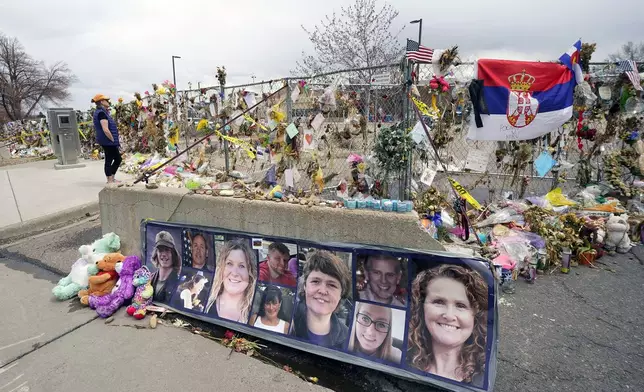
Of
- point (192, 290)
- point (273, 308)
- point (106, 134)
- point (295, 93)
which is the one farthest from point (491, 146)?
point (106, 134)

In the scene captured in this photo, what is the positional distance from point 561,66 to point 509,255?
2.68 meters

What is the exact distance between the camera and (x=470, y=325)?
2.16 m

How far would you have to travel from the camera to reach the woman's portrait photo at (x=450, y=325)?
2.14 m

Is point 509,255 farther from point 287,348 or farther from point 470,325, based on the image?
point 287,348

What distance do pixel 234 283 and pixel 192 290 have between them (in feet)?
1.57

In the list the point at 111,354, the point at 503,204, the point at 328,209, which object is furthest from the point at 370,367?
the point at 503,204

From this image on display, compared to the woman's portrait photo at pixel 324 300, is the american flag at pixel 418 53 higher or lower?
higher

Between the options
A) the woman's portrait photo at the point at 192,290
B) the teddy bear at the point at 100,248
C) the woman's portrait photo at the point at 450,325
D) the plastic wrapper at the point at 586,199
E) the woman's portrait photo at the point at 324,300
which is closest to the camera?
the woman's portrait photo at the point at 450,325

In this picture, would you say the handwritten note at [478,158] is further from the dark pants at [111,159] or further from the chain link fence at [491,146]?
the dark pants at [111,159]

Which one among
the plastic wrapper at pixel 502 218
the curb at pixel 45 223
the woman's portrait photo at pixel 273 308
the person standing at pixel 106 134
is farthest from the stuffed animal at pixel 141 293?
the plastic wrapper at pixel 502 218

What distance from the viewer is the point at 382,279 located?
2.49 meters

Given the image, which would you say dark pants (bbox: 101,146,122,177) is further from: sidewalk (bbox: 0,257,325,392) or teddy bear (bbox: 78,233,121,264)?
sidewalk (bbox: 0,257,325,392)

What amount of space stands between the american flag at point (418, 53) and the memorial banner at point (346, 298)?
2000 mm

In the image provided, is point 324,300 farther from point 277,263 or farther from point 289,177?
point 289,177
